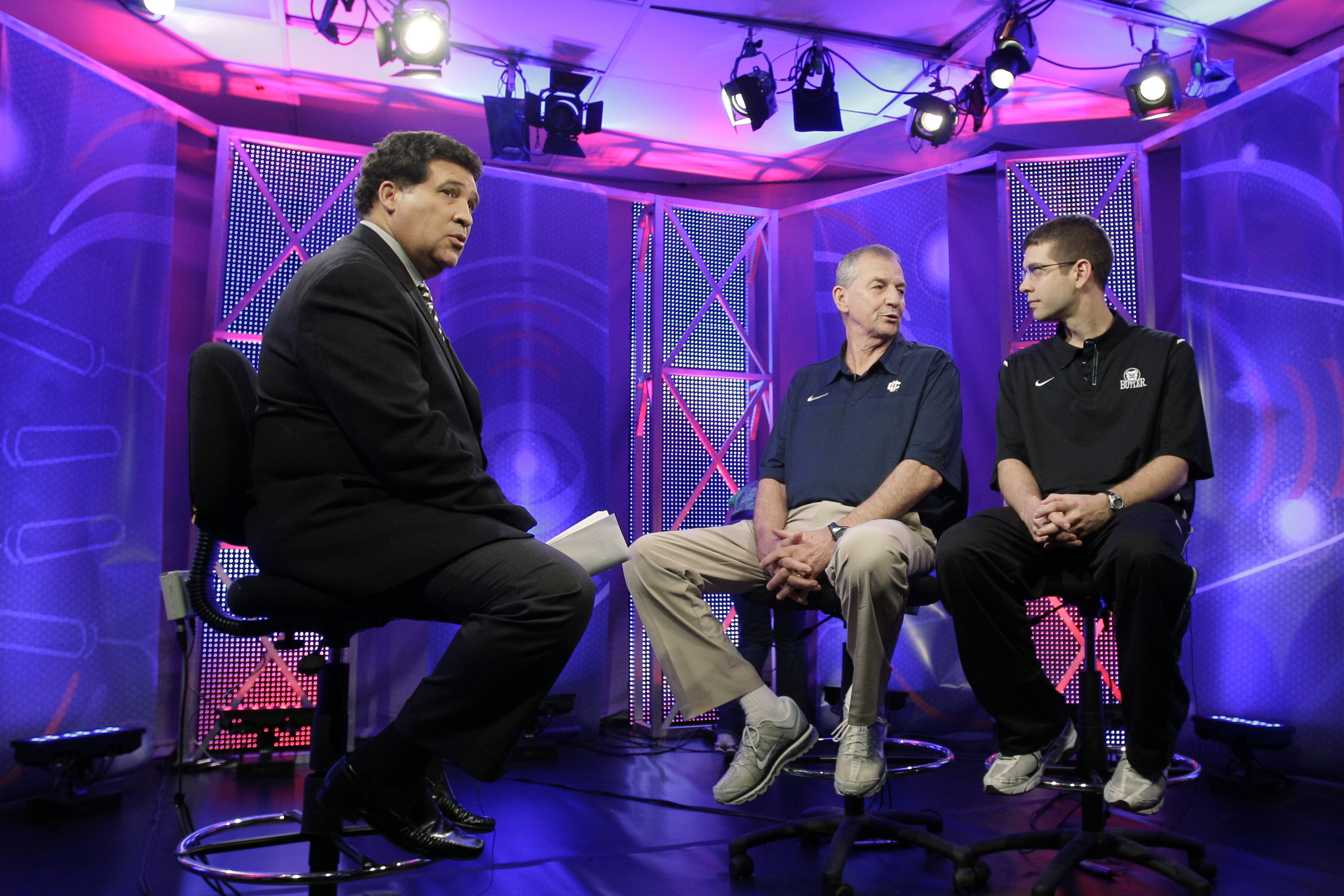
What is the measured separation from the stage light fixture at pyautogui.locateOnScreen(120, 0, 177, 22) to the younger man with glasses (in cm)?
380

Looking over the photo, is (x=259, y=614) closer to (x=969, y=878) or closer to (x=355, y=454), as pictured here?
(x=355, y=454)

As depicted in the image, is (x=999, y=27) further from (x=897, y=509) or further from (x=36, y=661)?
(x=36, y=661)

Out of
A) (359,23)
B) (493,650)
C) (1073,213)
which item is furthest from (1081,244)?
(359,23)

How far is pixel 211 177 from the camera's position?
4691 millimetres

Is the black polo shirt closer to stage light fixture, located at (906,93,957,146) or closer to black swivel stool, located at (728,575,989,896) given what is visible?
black swivel stool, located at (728,575,989,896)

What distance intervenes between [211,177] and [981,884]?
457 centimetres

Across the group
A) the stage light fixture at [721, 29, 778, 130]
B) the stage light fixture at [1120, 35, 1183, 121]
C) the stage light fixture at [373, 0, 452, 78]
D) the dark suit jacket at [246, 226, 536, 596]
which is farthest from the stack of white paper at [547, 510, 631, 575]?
the stage light fixture at [1120, 35, 1183, 121]

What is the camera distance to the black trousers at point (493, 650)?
5.63 ft

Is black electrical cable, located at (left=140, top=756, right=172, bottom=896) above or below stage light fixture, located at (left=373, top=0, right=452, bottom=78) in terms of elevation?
below

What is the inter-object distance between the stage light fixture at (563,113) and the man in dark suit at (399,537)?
3.42 meters

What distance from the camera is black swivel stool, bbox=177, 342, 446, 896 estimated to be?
5.90 feet

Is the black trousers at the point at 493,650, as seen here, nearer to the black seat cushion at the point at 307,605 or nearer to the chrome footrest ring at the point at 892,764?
the black seat cushion at the point at 307,605

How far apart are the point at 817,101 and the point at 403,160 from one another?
332 centimetres

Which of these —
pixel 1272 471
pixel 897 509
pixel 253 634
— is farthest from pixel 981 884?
pixel 1272 471
